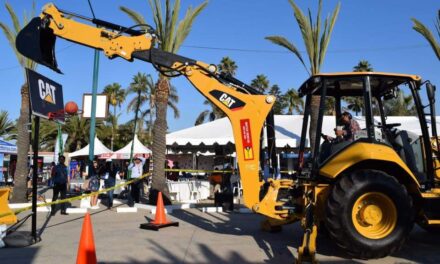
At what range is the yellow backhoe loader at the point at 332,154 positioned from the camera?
596cm

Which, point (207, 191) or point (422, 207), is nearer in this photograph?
point (422, 207)

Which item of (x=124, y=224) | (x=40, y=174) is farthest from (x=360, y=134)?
(x=40, y=174)

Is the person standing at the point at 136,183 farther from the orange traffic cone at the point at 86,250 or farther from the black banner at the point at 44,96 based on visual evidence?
the orange traffic cone at the point at 86,250

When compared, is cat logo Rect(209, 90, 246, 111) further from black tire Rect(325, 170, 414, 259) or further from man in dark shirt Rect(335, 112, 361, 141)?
black tire Rect(325, 170, 414, 259)

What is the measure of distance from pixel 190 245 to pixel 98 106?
10619mm

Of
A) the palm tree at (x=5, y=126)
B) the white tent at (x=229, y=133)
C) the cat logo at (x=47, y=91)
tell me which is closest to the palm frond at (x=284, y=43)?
the white tent at (x=229, y=133)

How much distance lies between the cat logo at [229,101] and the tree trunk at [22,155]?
9403mm

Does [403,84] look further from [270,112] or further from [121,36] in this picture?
[121,36]

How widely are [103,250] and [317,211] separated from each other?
11.7ft

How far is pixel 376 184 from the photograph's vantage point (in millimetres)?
6004

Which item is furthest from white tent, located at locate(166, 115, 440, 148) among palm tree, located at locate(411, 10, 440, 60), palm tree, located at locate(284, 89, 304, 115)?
palm tree, located at locate(284, 89, 304, 115)

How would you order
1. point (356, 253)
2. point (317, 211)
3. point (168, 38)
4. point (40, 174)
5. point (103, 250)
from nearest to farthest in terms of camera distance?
→ point (356, 253) < point (317, 211) < point (103, 250) < point (168, 38) < point (40, 174)

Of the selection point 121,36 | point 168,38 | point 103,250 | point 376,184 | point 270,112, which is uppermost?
point 168,38

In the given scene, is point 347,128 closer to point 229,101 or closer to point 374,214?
point 374,214
